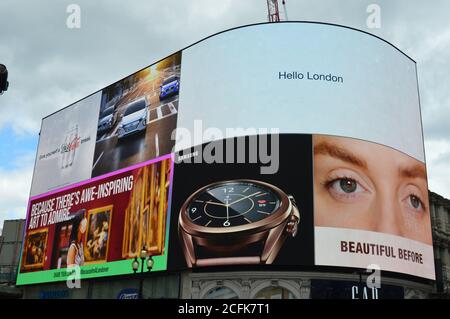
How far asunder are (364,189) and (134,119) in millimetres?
17149

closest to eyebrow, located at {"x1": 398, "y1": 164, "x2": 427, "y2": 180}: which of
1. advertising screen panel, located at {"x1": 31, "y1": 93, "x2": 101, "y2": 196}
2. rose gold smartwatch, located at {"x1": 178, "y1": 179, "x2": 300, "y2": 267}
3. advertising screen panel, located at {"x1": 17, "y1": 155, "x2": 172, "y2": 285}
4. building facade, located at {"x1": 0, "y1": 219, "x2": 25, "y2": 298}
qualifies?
rose gold smartwatch, located at {"x1": 178, "y1": 179, "x2": 300, "y2": 267}

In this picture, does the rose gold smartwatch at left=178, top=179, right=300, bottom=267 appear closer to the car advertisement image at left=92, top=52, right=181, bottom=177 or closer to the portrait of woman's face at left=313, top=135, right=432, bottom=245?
the portrait of woman's face at left=313, top=135, right=432, bottom=245

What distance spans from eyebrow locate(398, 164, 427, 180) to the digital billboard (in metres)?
0.14

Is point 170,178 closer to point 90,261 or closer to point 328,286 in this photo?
point 90,261

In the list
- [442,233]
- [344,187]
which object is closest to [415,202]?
[344,187]

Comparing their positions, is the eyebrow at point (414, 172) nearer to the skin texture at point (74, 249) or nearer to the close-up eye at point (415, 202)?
the close-up eye at point (415, 202)

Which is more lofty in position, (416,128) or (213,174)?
(416,128)

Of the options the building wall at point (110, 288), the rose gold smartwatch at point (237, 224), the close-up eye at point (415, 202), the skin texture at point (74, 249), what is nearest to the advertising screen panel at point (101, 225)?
the skin texture at point (74, 249)

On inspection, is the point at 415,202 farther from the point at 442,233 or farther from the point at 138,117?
the point at 138,117

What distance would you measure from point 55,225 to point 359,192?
24.2 meters

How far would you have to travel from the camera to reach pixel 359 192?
102ft

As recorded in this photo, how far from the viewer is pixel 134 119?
39062 millimetres

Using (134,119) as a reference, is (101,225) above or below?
below

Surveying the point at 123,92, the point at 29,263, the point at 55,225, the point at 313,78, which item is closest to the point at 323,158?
the point at 313,78
